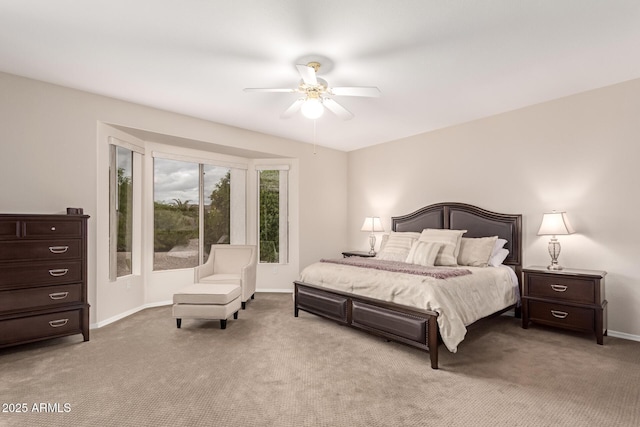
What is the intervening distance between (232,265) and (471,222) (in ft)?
11.7

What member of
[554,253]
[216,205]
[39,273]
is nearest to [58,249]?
[39,273]

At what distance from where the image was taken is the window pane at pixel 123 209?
4305mm

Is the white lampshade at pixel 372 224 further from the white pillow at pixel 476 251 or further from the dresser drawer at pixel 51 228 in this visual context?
the dresser drawer at pixel 51 228

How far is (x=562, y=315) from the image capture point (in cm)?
344

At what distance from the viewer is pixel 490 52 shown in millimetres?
2846

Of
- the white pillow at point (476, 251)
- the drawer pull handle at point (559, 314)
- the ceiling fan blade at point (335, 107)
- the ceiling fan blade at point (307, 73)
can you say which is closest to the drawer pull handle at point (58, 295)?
the ceiling fan blade at point (307, 73)

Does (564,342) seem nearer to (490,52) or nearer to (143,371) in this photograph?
(490,52)

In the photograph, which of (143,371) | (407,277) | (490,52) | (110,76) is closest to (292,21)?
(490,52)

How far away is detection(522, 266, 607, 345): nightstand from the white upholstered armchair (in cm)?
349

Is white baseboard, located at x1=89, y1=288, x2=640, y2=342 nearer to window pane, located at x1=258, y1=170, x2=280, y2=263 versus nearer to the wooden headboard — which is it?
window pane, located at x1=258, y1=170, x2=280, y2=263

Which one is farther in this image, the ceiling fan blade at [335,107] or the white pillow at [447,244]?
the white pillow at [447,244]

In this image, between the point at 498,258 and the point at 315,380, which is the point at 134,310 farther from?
the point at 498,258

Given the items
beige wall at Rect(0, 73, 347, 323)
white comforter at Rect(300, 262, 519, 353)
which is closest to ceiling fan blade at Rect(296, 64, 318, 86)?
Answer: white comforter at Rect(300, 262, 519, 353)

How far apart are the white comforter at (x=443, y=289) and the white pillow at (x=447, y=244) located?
0.37 meters
